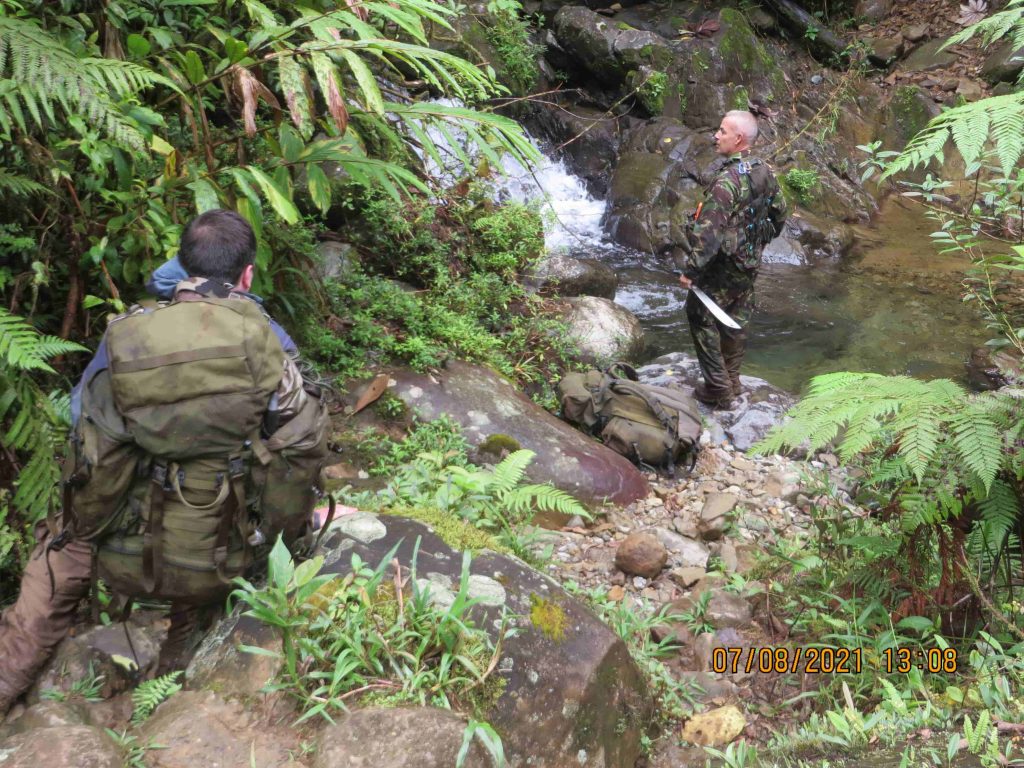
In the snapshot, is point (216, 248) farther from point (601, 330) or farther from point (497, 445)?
point (601, 330)

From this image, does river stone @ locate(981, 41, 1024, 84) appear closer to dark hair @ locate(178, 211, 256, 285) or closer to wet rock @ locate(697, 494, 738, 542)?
wet rock @ locate(697, 494, 738, 542)

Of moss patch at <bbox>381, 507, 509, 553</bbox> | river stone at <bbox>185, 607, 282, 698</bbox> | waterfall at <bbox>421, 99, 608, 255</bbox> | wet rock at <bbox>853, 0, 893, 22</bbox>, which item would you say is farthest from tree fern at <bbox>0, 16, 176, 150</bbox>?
wet rock at <bbox>853, 0, 893, 22</bbox>

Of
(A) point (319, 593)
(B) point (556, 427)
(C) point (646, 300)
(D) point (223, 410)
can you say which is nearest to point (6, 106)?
(D) point (223, 410)

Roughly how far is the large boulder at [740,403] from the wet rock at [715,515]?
1282mm

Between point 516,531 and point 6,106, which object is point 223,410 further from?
point 6,106

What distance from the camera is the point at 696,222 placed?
19.9 ft

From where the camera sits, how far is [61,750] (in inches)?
75.4

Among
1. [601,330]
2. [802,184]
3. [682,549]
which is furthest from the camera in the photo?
[802,184]

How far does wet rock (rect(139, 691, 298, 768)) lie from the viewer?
203 centimetres

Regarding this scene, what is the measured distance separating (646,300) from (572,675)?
23.6 feet

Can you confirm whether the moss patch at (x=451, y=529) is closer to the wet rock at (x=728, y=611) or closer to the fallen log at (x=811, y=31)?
the wet rock at (x=728, y=611)

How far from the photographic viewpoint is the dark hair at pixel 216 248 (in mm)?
2576

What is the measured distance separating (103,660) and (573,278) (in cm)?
608

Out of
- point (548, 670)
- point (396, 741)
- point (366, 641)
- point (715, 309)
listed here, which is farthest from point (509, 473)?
point (715, 309)
